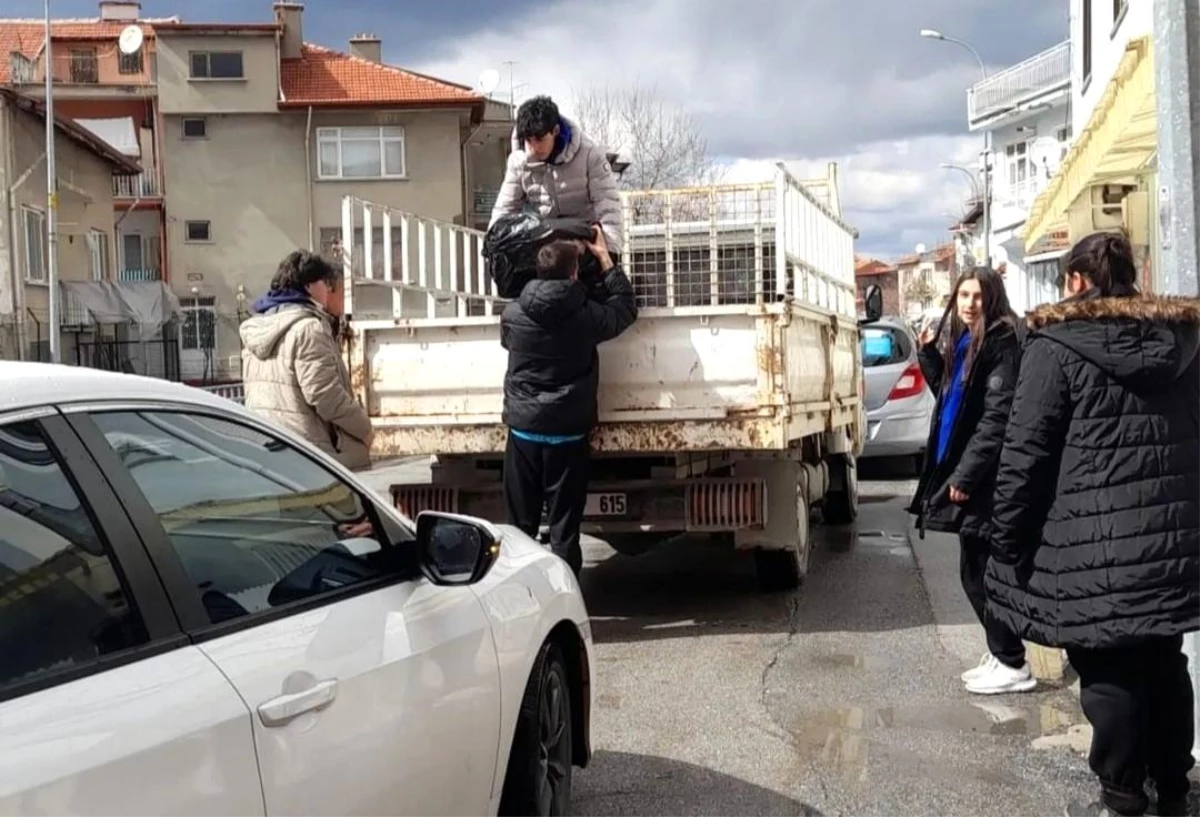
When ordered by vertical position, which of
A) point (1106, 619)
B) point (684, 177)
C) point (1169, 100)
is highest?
point (684, 177)

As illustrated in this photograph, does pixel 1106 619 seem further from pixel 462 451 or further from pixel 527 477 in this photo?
pixel 462 451

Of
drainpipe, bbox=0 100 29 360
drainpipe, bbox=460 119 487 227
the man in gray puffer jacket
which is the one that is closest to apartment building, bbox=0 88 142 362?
drainpipe, bbox=0 100 29 360

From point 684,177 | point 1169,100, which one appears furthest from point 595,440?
point 684,177

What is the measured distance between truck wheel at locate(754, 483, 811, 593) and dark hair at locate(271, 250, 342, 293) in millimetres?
2953

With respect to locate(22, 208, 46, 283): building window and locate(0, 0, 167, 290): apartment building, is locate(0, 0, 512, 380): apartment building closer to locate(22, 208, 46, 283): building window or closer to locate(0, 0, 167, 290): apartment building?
locate(0, 0, 167, 290): apartment building

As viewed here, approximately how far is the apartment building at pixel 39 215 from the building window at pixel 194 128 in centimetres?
598

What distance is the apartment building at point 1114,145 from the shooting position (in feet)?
34.4

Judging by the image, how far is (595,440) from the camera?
270 inches

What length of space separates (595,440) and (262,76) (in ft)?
120

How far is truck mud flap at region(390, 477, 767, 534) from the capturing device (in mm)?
7082

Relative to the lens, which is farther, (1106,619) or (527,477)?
(527,477)

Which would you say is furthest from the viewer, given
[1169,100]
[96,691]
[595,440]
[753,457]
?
[753,457]

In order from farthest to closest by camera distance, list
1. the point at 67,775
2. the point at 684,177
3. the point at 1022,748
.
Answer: the point at 684,177 → the point at 1022,748 → the point at 67,775

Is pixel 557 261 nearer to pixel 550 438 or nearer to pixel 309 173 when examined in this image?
pixel 550 438
